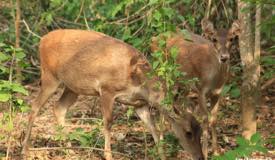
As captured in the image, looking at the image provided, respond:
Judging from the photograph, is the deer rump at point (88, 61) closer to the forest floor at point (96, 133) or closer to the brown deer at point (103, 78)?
the brown deer at point (103, 78)

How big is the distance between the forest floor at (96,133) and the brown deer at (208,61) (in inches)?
21.7

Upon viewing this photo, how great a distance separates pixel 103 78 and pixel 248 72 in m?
1.84

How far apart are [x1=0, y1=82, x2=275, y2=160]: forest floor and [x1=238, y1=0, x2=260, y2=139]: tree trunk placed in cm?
45

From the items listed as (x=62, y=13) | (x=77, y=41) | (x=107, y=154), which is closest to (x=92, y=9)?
(x=62, y=13)

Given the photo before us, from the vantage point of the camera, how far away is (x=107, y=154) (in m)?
7.75

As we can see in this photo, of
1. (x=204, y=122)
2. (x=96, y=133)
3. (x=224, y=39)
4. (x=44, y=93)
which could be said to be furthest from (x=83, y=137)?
(x=224, y=39)

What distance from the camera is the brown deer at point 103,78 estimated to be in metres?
7.75

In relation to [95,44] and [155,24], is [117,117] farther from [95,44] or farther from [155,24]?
[155,24]

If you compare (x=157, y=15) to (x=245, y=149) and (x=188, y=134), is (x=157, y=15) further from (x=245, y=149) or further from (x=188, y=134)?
(x=245, y=149)

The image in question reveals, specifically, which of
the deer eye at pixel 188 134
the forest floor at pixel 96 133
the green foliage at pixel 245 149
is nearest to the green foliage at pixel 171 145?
the forest floor at pixel 96 133

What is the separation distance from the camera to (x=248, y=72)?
27.4ft

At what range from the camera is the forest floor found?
782 cm

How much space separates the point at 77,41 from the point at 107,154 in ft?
5.74

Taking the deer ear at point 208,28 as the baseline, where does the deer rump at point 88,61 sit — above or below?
below
